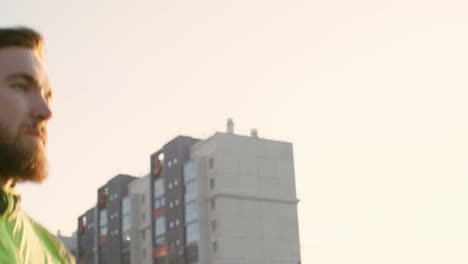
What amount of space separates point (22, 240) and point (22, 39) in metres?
0.55

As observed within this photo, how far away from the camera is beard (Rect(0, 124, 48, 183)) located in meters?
1.61

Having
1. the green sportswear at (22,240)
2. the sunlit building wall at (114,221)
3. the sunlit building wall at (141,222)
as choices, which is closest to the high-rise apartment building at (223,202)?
the sunlit building wall at (141,222)

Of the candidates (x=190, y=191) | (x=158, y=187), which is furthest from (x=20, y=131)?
(x=158, y=187)

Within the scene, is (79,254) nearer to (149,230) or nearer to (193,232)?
(149,230)

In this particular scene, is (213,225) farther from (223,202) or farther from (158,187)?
(158,187)

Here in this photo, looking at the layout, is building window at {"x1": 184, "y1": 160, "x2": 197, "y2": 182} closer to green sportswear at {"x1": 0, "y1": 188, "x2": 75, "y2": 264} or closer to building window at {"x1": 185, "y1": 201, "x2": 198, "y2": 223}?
building window at {"x1": 185, "y1": 201, "x2": 198, "y2": 223}

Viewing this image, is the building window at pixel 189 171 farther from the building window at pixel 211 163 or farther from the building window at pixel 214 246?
the building window at pixel 214 246

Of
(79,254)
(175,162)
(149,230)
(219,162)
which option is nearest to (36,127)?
(219,162)

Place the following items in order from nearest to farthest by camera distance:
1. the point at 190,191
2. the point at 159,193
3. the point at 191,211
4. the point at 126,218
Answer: the point at 191,211, the point at 190,191, the point at 159,193, the point at 126,218

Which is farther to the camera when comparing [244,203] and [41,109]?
[244,203]

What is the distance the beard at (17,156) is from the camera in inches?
63.3

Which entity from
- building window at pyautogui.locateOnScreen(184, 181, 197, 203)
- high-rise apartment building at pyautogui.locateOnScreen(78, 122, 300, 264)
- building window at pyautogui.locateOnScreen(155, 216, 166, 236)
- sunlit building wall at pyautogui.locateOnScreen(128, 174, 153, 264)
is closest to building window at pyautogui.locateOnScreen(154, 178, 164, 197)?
high-rise apartment building at pyautogui.locateOnScreen(78, 122, 300, 264)

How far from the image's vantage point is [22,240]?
1635 mm

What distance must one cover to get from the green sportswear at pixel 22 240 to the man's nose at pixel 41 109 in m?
0.20
